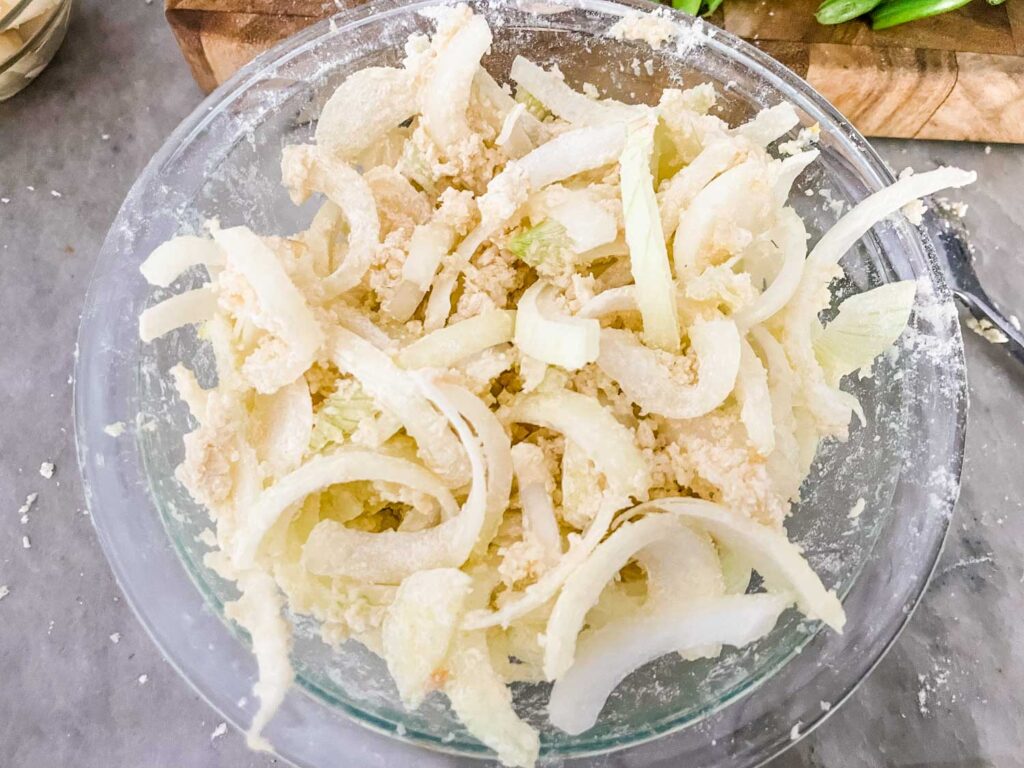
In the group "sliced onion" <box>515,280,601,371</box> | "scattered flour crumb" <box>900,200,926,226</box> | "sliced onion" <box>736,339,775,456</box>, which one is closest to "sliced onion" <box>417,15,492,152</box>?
"sliced onion" <box>515,280,601,371</box>

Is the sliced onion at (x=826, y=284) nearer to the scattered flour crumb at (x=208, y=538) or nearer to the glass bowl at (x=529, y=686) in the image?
the glass bowl at (x=529, y=686)

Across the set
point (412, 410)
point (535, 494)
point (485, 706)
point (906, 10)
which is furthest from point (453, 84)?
point (906, 10)

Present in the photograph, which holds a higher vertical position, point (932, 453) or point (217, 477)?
point (217, 477)

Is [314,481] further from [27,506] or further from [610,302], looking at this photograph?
[27,506]

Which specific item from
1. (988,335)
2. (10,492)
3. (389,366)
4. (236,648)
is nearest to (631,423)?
(389,366)

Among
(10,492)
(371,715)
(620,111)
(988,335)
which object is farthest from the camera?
(988,335)

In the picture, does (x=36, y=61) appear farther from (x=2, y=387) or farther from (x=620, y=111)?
(x=620, y=111)
